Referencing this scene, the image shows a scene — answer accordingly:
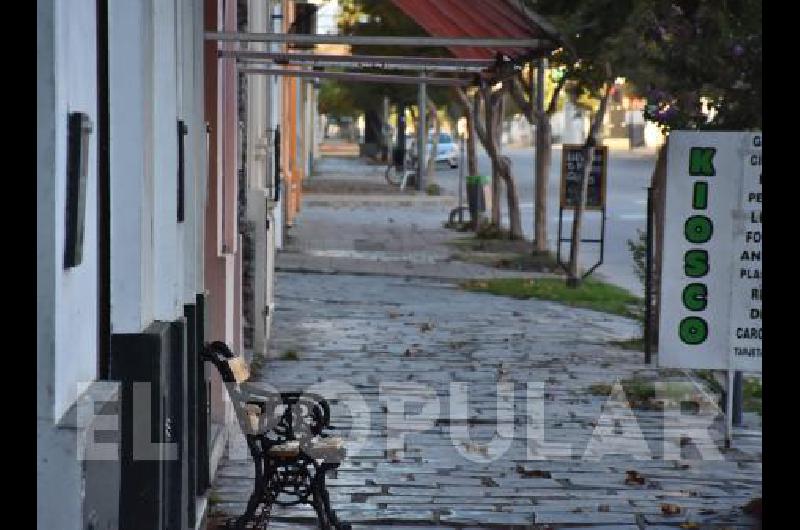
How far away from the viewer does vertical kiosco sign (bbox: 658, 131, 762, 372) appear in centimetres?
1075

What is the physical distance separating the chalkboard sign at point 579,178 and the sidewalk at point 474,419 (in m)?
1.94

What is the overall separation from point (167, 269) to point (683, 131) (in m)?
4.87

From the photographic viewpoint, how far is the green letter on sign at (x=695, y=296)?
10.8 metres

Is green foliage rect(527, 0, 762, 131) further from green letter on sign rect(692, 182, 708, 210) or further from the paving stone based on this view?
the paving stone

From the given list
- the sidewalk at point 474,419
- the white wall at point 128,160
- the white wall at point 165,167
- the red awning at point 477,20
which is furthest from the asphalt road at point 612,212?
the white wall at point 128,160

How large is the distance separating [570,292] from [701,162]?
10003mm

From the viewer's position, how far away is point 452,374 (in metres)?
13.9

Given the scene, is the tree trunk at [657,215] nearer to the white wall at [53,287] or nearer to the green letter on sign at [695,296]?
the green letter on sign at [695,296]

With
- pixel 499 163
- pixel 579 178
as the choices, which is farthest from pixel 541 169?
pixel 499 163

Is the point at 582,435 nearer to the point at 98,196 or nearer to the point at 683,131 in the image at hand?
the point at 683,131

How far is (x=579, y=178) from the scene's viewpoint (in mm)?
22078

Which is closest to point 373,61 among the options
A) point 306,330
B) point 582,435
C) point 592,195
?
point 582,435

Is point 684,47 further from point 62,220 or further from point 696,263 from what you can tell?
point 62,220

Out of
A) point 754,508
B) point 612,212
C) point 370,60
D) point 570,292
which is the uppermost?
point 370,60
